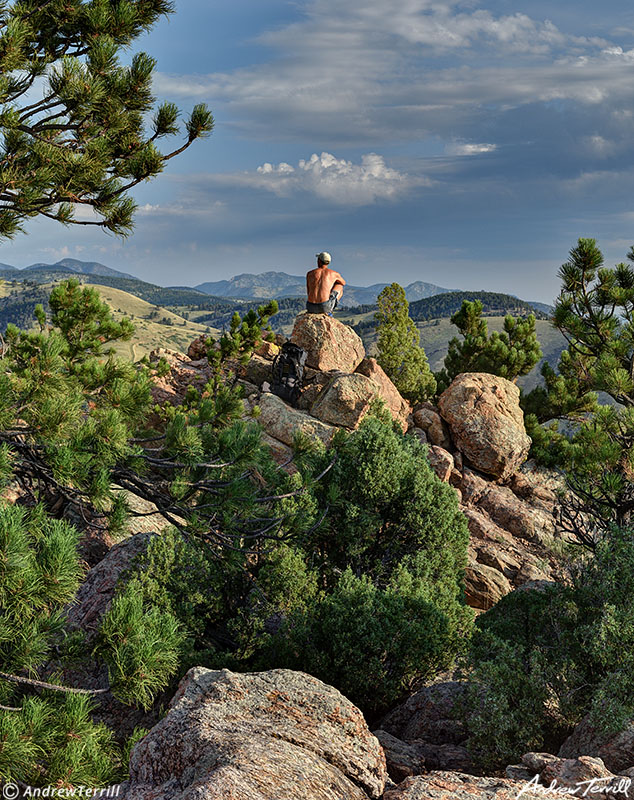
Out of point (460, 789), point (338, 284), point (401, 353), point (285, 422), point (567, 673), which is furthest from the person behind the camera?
point (401, 353)

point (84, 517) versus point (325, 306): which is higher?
point (325, 306)

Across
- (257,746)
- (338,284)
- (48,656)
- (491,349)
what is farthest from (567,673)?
(491,349)

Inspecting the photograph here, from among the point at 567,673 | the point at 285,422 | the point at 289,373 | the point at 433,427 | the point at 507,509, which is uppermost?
the point at 289,373

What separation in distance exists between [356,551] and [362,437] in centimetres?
270

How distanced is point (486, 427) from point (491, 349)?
7301 mm

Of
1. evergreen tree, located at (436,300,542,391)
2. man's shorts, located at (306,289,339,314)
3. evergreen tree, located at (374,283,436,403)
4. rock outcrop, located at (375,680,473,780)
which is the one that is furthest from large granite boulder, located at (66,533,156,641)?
evergreen tree, located at (436,300,542,391)

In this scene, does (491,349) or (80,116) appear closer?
(80,116)

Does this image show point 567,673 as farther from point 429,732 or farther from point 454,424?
point 454,424

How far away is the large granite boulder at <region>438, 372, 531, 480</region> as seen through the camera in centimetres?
2394

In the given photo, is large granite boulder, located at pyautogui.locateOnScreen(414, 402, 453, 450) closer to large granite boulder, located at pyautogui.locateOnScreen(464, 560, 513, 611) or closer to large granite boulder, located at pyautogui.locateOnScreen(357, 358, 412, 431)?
large granite boulder, located at pyautogui.locateOnScreen(357, 358, 412, 431)

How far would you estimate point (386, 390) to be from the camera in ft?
78.8

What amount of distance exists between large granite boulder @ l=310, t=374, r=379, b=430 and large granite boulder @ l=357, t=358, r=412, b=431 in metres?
1.23

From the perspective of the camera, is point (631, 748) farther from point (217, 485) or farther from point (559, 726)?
point (217, 485)

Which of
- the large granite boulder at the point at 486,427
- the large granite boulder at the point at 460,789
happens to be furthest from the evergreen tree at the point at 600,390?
the large granite boulder at the point at 460,789
